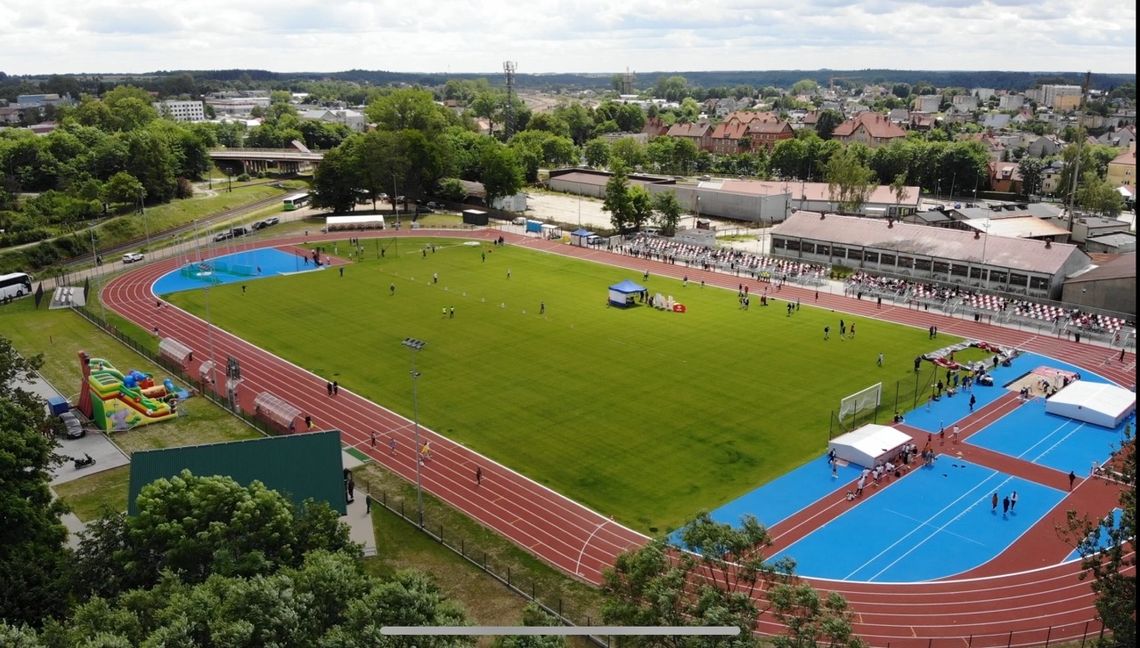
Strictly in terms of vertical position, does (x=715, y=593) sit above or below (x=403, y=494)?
above

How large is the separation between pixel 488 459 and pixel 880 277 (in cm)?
4577

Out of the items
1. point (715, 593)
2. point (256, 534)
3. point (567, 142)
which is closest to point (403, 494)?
point (256, 534)

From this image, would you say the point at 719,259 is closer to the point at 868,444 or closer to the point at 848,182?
the point at 848,182

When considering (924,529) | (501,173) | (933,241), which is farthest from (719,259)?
(924,529)

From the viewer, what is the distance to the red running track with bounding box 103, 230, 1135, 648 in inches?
1035

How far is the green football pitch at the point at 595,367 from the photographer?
3694 cm

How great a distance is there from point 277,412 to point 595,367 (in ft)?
61.1

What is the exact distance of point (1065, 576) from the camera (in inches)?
1134

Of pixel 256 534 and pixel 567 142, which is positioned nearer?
pixel 256 534

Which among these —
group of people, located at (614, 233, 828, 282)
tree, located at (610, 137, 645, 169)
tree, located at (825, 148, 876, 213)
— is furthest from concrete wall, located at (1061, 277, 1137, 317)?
tree, located at (610, 137, 645, 169)

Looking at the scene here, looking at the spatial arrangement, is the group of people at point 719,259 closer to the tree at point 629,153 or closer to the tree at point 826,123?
the tree at point 629,153

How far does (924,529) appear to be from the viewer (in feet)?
105

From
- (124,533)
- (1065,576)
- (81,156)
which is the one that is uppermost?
(81,156)

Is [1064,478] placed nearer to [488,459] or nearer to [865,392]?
[865,392]
